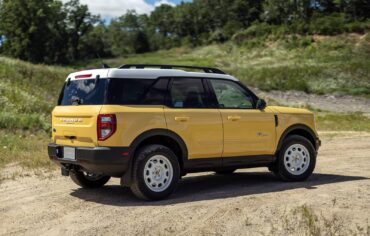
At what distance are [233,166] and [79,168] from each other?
2439 mm

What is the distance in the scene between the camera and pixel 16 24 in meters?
93.9

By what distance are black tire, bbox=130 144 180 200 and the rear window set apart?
0.70m

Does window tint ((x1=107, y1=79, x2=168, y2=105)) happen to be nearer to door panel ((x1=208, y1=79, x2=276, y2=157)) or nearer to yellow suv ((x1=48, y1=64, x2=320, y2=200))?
yellow suv ((x1=48, y1=64, x2=320, y2=200))

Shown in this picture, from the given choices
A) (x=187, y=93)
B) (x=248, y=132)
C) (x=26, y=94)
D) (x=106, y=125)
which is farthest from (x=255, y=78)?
(x=106, y=125)

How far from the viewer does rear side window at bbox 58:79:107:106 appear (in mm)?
7359

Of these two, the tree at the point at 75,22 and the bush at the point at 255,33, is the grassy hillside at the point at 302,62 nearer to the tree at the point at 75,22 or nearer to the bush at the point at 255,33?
the bush at the point at 255,33

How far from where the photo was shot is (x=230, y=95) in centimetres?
858

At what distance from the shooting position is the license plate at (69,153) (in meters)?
7.47

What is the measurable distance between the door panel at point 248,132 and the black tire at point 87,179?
2194 mm

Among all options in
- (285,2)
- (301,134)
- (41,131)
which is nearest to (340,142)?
(301,134)

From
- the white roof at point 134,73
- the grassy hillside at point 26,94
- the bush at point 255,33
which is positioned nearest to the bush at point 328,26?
the bush at point 255,33

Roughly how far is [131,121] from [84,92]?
95 centimetres

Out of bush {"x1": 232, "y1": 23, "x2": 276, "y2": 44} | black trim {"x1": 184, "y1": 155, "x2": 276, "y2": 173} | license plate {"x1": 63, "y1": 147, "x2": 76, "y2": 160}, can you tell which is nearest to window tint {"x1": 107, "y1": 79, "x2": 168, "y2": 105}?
license plate {"x1": 63, "y1": 147, "x2": 76, "y2": 160}

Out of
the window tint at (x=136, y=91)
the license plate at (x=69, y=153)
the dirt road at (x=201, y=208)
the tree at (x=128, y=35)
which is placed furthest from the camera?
the tree at (x=128, y=35)
